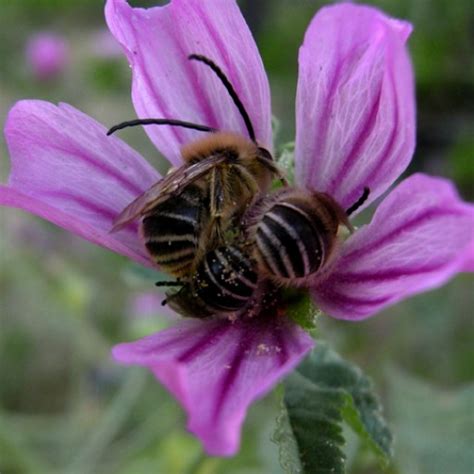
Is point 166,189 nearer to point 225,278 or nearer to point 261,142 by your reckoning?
point 225,278

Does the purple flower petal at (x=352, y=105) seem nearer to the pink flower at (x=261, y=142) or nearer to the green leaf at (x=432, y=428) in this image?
the pink flower at (x=261, y=142)

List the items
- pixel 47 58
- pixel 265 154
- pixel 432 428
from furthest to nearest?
pixel 47 58, pixel 432 428, pixel 265 154

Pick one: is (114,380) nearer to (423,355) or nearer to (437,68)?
(423,355)

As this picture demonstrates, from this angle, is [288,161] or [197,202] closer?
[197,202]

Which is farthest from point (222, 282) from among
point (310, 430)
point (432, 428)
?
point (432, 428)

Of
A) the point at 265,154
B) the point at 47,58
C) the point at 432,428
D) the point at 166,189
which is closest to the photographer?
the point at 166,189

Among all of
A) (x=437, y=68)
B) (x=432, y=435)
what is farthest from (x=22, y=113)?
(x=437, y=68)

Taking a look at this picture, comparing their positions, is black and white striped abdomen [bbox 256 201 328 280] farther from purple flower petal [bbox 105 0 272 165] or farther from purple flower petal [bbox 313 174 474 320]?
purple flower petal [bbox 105 0 272 165]
